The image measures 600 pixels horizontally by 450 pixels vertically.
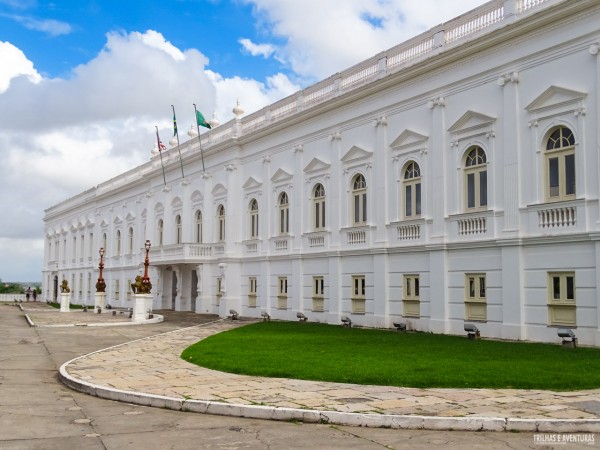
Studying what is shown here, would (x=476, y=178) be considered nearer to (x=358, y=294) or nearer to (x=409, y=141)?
(x=409, y=141)

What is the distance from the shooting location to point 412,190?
23.1m

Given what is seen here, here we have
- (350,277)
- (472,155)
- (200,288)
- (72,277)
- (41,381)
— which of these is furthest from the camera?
(72,277)

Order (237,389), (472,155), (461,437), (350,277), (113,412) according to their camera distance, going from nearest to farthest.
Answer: (461,437) → (113,412) → (237,389) → (472,155) → (350,277)

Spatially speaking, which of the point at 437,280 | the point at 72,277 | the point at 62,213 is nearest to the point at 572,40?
the point at 437,280

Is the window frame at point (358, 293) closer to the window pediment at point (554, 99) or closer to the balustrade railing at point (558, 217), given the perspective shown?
the balustrade railing at point (558, 217)

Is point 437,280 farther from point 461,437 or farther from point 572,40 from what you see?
point 461,437

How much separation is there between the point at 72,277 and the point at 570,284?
53.1m

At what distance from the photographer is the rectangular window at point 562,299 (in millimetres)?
17484

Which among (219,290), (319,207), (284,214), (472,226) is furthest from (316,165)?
(219,290)

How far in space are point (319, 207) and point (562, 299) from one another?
40.0ft

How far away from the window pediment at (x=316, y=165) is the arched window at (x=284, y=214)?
235cm

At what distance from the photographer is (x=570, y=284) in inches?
694

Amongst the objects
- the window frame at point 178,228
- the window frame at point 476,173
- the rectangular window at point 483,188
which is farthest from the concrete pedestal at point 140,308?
the rectangular window at point 483,188

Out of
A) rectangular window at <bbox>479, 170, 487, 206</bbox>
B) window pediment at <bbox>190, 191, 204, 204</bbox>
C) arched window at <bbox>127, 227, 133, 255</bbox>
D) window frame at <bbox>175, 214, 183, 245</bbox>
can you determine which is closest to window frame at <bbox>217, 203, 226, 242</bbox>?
window pediment at <bbox>190, 191, 204, 204</bbox>
